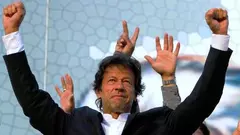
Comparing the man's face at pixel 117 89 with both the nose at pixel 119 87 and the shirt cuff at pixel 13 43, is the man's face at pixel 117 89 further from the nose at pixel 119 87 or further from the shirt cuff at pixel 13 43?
the shirt cuff at pixel 13 43

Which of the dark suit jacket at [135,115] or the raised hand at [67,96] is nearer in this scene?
the dark suit jacket at [135,115]

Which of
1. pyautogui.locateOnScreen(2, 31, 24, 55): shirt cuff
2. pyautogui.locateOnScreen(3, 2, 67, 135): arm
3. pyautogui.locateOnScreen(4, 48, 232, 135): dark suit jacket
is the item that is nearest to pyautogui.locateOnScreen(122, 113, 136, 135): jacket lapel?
pyautogui.locateOnScreen(4, 48, 232, 135): dark suit jacket

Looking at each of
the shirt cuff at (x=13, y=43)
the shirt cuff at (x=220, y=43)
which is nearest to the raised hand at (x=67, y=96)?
the shirt cuff at (x=13, y=43)

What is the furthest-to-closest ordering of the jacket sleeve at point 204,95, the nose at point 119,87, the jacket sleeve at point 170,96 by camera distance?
the jacket sleeve at point 170,96 < the nose at point 119,87 < the jacket sleeve at point 204,95

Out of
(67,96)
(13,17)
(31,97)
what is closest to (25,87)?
(31,97)

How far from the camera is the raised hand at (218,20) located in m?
1.04

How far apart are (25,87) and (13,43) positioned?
0.27 ft

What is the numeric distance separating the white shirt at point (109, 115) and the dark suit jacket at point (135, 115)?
0.01 m

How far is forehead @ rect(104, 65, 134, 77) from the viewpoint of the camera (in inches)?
46.1

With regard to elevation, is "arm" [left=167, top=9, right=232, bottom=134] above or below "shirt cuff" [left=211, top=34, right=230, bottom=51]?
below

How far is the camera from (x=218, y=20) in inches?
41.5

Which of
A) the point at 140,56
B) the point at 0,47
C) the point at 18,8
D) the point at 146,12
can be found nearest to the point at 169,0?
the point at 146,12

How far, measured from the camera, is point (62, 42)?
191 centimetres

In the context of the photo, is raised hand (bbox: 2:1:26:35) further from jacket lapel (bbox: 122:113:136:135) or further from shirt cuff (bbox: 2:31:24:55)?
jacket lapel (bbox: 122:113:136:135)
